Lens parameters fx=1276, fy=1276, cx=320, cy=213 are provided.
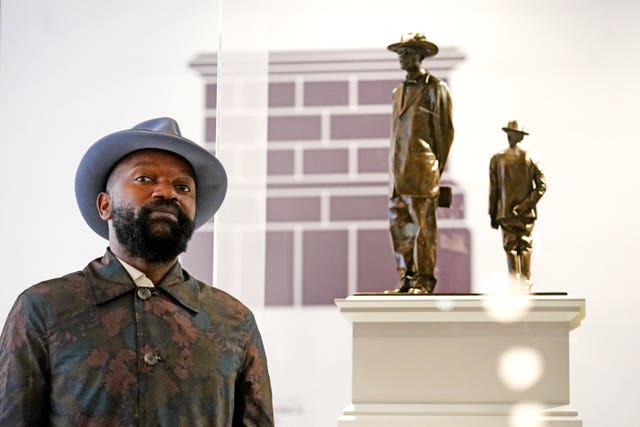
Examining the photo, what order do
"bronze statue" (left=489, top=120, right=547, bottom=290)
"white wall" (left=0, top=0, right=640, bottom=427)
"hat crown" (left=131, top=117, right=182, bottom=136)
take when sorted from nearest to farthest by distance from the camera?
"hat crown" (left=131, top=117, right=182, bottom=136) → "bronze statue" (left=489, top=120, right=547, bottom=290) → "white wall" (left=0, top=0, right=640, bottom=427)

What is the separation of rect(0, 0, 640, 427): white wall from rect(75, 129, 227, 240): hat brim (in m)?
3.12

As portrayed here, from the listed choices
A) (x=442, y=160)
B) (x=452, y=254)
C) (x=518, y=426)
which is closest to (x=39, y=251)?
(x=452, y=254)

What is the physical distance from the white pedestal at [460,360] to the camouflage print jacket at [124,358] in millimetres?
1523

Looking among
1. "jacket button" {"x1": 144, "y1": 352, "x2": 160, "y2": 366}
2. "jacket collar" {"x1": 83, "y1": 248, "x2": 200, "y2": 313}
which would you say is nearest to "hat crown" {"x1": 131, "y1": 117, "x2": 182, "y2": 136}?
"jacket collar" {"x1": 83, "y1": 248, "x2": 200, "y2": 313}

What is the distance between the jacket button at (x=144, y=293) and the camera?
247 centimetres

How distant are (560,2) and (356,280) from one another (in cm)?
162

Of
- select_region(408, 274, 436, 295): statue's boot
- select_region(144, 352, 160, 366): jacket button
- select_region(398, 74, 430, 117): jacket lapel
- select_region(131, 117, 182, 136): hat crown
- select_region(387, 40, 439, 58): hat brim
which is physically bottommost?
select_region(144, 352, 160, 366): jacket button

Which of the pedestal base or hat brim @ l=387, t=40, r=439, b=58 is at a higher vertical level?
hat brim @ l=387, t=40, r=439, b=58

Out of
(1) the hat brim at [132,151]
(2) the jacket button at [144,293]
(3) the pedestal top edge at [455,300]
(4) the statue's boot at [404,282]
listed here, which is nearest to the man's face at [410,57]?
(4) the statue's boot at [404,282]

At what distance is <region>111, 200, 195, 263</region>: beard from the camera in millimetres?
2479

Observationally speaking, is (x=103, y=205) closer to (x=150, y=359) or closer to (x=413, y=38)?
(x=150, y=359)

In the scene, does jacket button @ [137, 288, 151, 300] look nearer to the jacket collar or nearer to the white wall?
the jacket collar

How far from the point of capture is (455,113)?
19.3 feet

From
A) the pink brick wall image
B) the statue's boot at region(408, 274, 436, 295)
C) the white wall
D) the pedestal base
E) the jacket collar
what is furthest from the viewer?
the pink brick wall image
